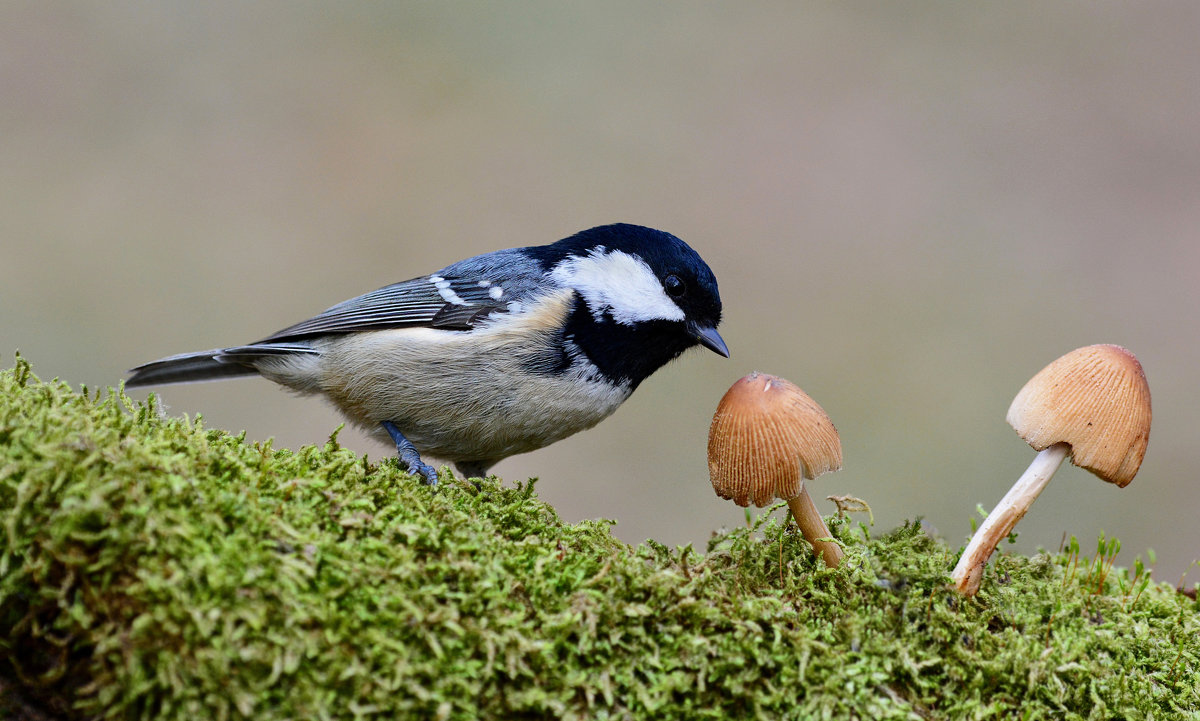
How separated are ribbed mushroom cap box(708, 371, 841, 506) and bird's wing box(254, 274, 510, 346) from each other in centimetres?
142

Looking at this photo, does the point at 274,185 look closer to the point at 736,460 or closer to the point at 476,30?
the point at 476,30

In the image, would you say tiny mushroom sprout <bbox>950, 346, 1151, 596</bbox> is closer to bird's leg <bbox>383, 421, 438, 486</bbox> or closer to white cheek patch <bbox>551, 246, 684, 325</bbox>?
white cheek patch <bbox>551, 246, 684, 325</bbox>

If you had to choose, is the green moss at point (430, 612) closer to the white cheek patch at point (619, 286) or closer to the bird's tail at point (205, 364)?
the white cheek patch at point (619, 286)

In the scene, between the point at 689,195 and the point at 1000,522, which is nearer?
the point at 1000,522

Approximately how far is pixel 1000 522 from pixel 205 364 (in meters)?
3.19

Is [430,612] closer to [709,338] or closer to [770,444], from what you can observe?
[770,444]

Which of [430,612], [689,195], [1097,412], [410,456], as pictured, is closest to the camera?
[430,612]

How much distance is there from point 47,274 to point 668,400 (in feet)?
17.8

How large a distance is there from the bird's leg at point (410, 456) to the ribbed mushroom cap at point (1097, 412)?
183cm

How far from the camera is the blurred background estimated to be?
22.0ft

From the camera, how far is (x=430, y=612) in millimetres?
1654

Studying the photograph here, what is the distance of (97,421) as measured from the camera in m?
1.87

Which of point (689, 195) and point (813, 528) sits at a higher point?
point (689, 195)

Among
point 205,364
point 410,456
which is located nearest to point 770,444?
point 410,456
